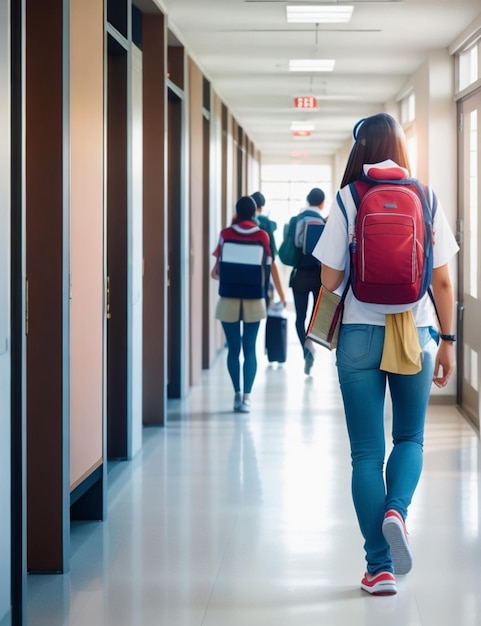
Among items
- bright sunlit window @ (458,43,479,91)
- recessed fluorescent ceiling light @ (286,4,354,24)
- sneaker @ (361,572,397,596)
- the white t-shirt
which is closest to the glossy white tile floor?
sneaker @ (361,572,397,596)

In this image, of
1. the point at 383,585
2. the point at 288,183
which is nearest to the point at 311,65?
the point at 383,585

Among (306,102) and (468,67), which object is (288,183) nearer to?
(306,102)

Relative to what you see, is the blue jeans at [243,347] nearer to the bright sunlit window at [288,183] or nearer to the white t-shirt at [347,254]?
the white t-shirt at [347,254]

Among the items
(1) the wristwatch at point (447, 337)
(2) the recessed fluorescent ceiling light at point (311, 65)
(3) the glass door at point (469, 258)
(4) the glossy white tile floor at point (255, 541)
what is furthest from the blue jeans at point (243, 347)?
(1) the wristwatch at point (447, 337)

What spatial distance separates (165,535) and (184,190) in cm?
431

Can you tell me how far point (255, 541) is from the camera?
448 centimetres

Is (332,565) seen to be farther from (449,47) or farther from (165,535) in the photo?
(449,47)

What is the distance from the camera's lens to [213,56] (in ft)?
31.0

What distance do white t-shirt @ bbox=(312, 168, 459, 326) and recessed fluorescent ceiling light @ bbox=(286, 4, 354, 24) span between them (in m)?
3.56

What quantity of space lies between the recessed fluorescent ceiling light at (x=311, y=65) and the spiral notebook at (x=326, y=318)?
20.6 ft

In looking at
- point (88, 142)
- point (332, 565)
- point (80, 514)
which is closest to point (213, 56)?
point (88, 142)

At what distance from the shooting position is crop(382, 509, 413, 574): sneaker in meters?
3.52

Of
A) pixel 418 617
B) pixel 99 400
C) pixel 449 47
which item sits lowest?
pixel 418 617

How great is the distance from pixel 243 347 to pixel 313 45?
9.26 ft
